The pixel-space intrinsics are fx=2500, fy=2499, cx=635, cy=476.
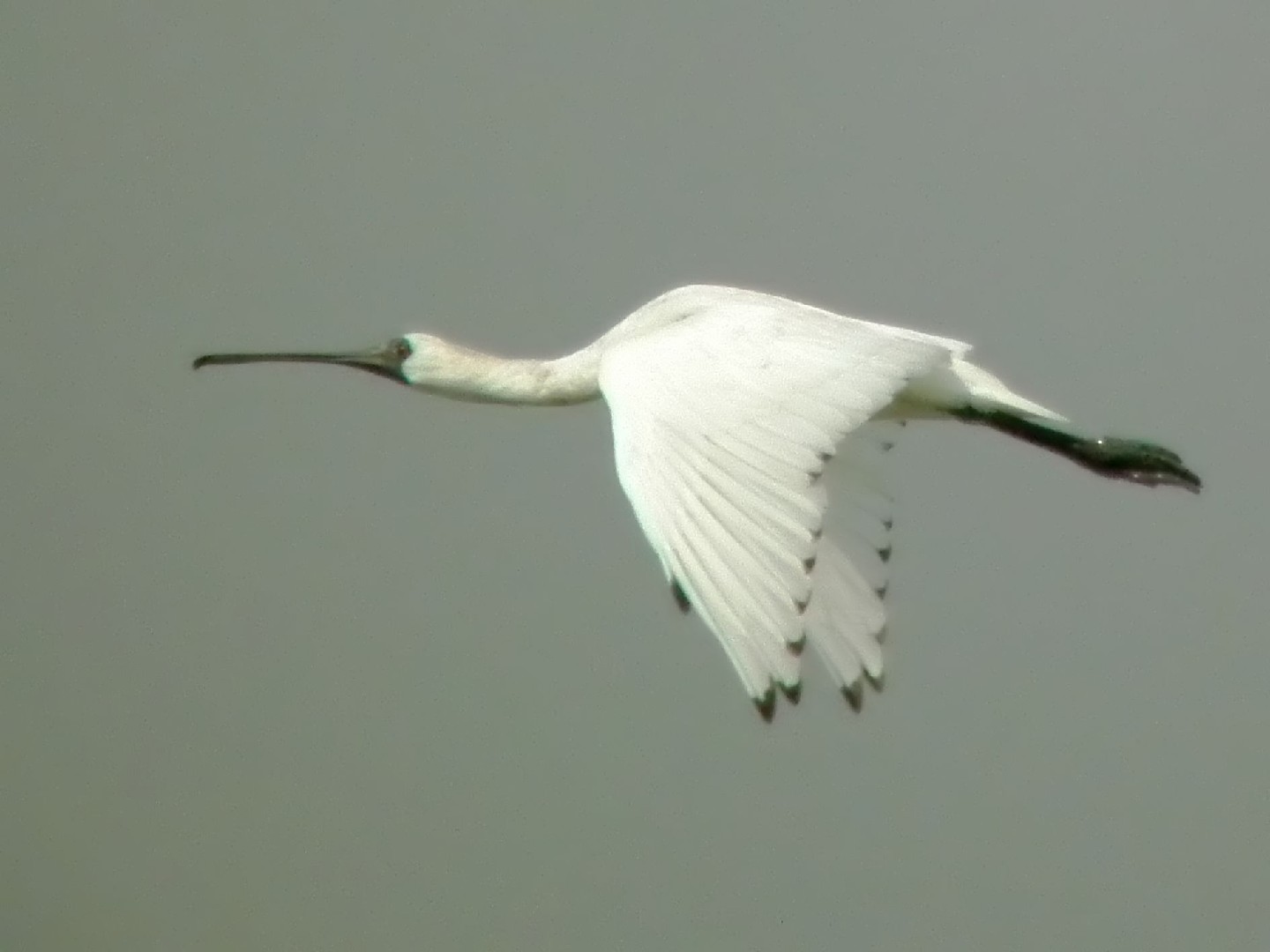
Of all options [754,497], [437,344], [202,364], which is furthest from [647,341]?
[202,364]

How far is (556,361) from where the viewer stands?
322cm

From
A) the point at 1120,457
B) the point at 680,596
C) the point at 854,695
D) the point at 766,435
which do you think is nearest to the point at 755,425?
the point at 766,435

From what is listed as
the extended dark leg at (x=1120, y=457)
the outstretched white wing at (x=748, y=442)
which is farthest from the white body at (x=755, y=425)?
the extended dark leg at (x=1120, y=457)

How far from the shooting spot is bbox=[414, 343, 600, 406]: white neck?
3.19m

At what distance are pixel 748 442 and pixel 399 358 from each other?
975mm

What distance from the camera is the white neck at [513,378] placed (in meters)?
3.19

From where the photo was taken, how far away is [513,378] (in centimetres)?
326

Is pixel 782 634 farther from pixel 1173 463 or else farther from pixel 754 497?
pixel 1173 463

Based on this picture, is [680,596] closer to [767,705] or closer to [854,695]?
[767,705]

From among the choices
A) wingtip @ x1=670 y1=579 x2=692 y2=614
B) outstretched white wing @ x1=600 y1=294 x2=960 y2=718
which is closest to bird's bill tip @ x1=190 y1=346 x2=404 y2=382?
outstretched white wing @ x1=600 y1=294 x2=960 y2=718

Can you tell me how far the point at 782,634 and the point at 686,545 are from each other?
127 millimetres

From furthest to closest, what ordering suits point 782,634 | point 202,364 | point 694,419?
point 202,364 → point 694,419 → point 782,634

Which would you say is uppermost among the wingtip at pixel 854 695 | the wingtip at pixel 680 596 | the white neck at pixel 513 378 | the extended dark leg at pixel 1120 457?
the white neck at pixel 513 378

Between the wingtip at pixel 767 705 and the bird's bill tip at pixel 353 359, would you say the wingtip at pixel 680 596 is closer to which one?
the wingtip at pixel 767 705
